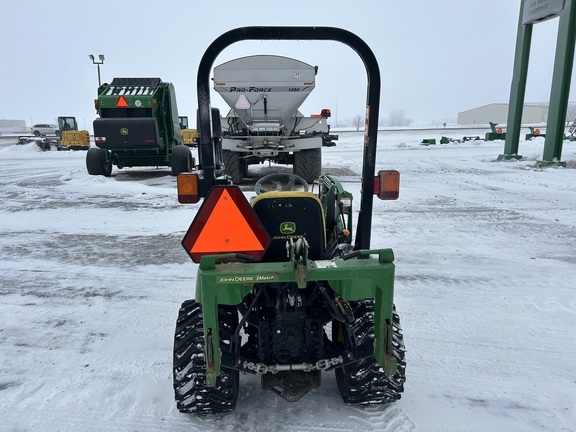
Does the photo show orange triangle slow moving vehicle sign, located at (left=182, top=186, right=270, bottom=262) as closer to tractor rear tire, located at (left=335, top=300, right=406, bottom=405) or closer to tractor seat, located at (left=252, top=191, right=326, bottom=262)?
Answer: tractor seat, located at (left=252, top=191, right=326, bottom=262)

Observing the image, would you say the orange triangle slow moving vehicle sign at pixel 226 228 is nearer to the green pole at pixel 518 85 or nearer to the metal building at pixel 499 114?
the green pole at pixel 518 85

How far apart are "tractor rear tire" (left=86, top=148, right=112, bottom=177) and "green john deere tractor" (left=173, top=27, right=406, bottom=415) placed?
10975 millimetres

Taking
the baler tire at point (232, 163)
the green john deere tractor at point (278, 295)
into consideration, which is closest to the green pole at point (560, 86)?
the baler tire at point (232, 163)

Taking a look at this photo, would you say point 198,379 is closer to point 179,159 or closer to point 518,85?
point 179,159

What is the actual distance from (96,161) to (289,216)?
1124 cm

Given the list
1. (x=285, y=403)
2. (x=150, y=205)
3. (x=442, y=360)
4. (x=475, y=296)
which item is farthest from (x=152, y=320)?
(x=150, y=205)

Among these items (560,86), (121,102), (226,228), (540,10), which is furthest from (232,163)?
(540,10)

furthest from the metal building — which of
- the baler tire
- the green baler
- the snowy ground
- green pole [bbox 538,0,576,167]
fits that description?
the snowy ground

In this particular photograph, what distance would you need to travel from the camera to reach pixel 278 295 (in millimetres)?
2207

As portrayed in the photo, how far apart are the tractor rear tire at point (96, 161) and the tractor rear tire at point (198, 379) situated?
1119 centimetres

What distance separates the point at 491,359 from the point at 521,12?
1783 centimetres

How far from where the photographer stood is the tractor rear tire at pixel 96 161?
12.0m

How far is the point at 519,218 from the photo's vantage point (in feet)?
22.6

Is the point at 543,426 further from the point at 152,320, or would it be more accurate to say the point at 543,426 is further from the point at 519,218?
the point at 519,218
